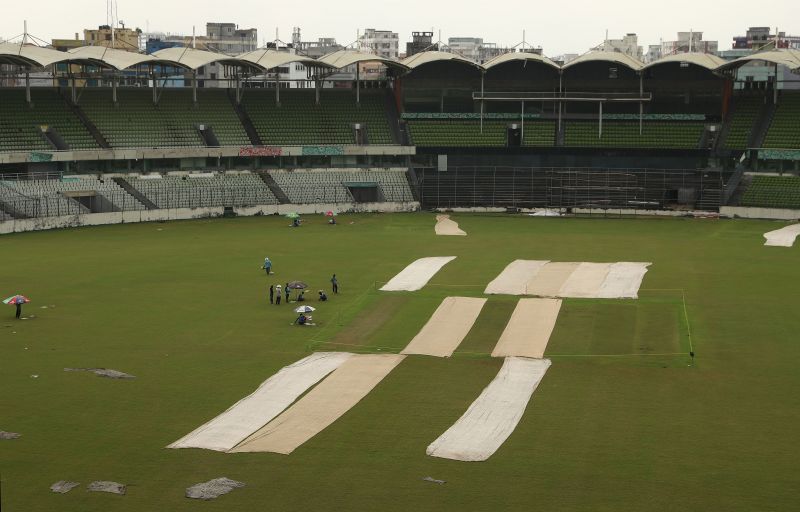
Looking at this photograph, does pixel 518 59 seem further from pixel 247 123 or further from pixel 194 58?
pixel 194 58

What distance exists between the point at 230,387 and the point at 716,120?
7582 cm

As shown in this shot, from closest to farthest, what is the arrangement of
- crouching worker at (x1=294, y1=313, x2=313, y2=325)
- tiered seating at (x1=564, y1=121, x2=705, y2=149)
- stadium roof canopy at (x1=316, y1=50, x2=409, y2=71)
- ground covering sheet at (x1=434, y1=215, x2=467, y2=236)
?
crouching worker at (x1=294, y1=313, x2=313, y2=325)
ground covering sheet at (x1=434, y1=215, x2=467, y2=236)
stadium roof canopy at (x1=316, y1=50, x2=409, y2=71)
tiered seating at (x1=564, y1=121, x2=705, y2=149)

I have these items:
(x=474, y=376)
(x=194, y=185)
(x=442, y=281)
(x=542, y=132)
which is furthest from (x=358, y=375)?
(x=542, y=132)

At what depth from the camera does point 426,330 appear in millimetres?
46125

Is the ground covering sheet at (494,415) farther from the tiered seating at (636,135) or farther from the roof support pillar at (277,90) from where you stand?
the roof support pillar at (277,90)

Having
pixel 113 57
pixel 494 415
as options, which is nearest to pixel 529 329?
pixel 494 415

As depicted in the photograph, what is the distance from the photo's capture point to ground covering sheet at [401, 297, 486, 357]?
42.8 meters

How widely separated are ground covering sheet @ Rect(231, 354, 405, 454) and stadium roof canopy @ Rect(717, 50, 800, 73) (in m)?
62.4

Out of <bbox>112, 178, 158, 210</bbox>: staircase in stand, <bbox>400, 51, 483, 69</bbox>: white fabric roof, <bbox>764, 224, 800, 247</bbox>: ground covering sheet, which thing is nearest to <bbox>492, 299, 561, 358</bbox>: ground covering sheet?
<bbox>764, 224, 800, 247</bbox>: ground covering sheet

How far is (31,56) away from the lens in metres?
86.1

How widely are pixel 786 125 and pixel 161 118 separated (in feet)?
188

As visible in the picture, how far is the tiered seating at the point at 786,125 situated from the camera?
3637 inches

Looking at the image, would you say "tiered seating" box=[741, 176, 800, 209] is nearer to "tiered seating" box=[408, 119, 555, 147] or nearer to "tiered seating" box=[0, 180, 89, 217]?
"tiered seating" box=[408, 119, 555, 147]

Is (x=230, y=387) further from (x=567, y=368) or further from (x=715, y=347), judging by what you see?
(x=715, y=347)
